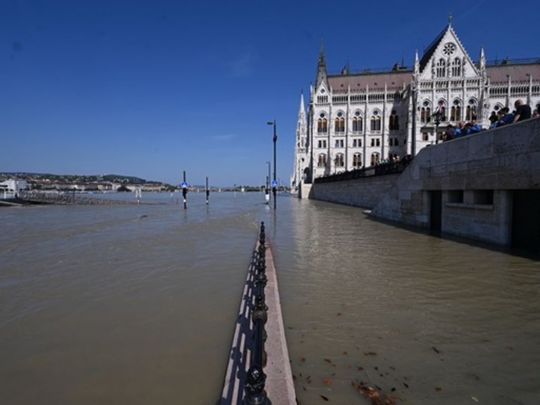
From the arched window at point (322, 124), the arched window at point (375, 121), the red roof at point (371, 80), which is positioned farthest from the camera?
the red roof at point (371, 80)

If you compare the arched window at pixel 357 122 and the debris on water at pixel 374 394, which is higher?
the arched window at pixel 357 122

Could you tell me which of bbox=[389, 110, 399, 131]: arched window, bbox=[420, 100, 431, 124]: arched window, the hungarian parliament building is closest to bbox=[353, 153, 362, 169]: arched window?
the hungarian parliament building

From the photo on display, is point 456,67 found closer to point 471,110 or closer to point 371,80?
point 471,110

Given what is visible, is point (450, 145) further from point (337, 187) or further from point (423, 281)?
point (337, 187)

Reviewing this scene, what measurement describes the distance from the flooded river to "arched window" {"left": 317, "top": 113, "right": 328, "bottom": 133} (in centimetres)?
6616

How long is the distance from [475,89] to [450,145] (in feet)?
194

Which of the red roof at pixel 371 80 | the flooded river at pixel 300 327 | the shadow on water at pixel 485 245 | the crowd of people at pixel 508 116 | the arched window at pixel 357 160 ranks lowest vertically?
the flooded river at pixel 300 327

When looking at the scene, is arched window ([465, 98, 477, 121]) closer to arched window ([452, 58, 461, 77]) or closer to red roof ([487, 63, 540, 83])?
arched window ([452, 58, 461, 77])

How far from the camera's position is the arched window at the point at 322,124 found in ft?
235

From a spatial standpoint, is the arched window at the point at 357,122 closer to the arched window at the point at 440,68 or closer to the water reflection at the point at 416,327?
the arched window at the point at 440,68

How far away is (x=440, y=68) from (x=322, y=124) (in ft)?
87.7

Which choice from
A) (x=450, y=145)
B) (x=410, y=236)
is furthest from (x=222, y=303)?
(x=450, y=145)

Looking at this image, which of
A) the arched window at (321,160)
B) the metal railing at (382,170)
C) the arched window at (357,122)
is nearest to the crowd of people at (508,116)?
the metal railing at (382,170)

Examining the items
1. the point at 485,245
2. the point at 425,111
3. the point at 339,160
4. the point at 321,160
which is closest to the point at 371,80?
the point at 425,111
